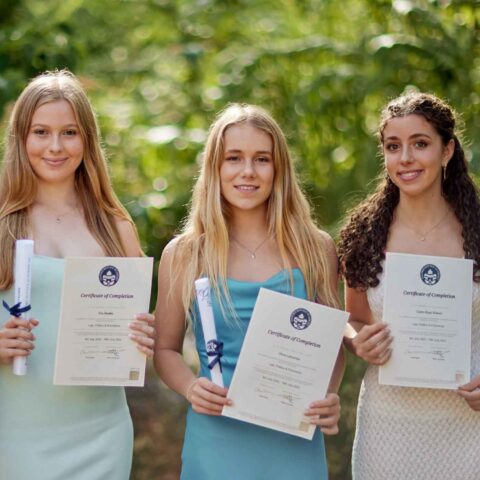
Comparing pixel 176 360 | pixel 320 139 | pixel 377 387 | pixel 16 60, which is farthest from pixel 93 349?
pixel 320 139

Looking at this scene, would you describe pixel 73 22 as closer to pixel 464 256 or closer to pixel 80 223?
pixel 80 223

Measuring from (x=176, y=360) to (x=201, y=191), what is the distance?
2.51 ft

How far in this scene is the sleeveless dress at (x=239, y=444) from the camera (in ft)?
13.4

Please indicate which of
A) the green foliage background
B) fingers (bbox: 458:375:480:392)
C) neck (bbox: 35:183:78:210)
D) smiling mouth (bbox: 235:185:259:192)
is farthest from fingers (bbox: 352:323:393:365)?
the green foliage background

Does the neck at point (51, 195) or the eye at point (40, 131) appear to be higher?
the eye at point (40, 131)

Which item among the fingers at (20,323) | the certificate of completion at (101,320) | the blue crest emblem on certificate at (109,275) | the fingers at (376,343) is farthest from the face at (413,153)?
the fingers at (20,323)

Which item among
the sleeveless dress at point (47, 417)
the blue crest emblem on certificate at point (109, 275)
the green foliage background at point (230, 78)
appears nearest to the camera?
the blue crest emblem on certificate at point (109, 275)

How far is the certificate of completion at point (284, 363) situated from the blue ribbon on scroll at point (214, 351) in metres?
0.13

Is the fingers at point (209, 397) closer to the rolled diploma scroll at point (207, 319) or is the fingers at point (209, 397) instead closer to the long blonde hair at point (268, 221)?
the rolled diploma scroll at point (207, 319)

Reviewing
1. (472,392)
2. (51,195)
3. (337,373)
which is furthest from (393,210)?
(51,195)

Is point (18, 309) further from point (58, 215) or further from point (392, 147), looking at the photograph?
point (392, 147)

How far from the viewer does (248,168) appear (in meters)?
4.22

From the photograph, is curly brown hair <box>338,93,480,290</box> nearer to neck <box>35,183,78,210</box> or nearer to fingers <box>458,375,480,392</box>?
fingers <box>458,375,480,392</box>

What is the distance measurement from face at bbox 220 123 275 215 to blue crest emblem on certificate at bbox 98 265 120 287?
645 mm
